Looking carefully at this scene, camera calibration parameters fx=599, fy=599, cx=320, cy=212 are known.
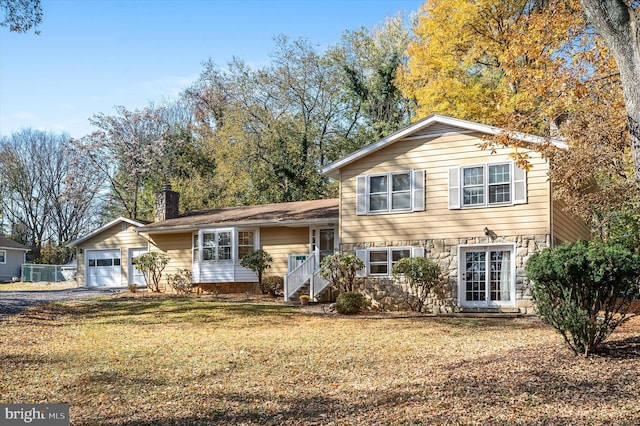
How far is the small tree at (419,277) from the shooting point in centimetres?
1666

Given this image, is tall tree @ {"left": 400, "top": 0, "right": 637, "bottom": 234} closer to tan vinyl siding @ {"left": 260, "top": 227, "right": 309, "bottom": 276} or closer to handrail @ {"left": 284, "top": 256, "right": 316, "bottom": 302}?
tan vinyl siding @ {"left": 260, "top": 227, "right": 309, "bottom": 276}

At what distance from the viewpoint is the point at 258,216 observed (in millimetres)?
22578

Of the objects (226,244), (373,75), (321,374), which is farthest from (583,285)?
(373,75)

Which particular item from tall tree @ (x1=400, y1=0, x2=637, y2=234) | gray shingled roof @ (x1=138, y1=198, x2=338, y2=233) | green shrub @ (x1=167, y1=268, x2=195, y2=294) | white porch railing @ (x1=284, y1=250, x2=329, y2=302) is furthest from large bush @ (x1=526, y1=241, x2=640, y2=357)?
green shrub @ (x1=167, y1=268, x2=195, y2=294)

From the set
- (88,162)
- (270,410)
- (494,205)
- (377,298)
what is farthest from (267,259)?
(88,162)

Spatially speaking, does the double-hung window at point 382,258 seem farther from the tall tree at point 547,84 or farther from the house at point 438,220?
the tall tree at point 547,84

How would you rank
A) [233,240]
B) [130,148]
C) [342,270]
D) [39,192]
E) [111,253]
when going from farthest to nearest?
[39,192], [130,148], [111,253], [233,240], [342,270]

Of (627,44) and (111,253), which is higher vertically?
(627,44)

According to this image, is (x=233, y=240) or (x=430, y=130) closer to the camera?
(x=430, y=130)

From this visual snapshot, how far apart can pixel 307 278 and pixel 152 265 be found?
24.9 feet

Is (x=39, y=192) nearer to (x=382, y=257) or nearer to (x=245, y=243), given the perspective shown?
(x=245, y=243)

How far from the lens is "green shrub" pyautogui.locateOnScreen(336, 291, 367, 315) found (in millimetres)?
16438

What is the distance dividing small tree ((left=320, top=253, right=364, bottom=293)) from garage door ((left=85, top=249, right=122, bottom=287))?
43.5 ft

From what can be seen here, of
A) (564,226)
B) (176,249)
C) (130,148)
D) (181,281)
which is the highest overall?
(130,148)
